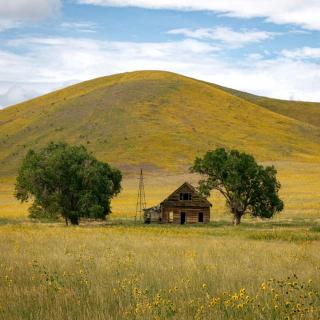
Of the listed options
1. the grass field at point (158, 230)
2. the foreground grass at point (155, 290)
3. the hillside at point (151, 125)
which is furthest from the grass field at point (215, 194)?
the foreground grass at point (155, 290)

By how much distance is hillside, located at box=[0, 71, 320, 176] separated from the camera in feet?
401

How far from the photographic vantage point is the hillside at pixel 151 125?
4818 inches

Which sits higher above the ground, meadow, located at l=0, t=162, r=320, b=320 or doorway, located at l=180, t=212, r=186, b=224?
meadow, located at l=0, t=162, r=320, b=320

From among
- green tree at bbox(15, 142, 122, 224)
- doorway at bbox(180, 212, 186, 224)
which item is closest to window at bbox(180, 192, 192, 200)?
doorway at bbox(180, 212, 186, 224)

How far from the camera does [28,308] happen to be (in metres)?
9.73

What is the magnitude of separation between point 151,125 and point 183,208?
78.7 metres

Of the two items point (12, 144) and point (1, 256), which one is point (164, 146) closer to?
point (12, 144)

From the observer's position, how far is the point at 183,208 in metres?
59.9

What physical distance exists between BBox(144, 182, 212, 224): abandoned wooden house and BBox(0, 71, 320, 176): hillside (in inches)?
1955

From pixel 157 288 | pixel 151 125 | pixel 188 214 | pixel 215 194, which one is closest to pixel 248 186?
pixel 188 214

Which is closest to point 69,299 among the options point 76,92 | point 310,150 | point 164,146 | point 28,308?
point 28,308

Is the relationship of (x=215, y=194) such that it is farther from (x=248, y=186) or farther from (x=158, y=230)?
(x=158, y=230)

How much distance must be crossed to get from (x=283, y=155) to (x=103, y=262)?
112730mm

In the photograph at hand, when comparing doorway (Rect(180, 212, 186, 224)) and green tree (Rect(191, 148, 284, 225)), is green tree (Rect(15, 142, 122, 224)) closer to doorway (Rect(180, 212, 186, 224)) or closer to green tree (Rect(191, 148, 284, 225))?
doorway (Rect(180, 212, 186, 224))
